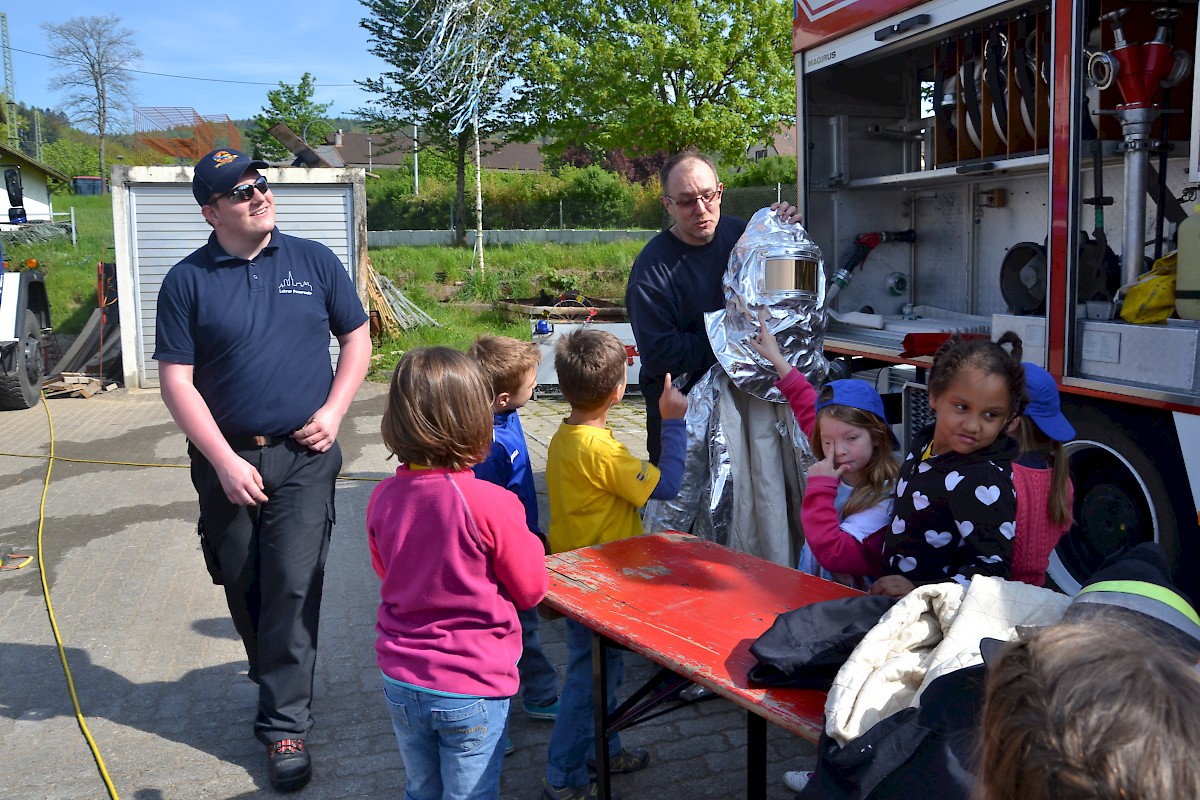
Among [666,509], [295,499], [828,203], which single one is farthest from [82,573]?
[828,203]

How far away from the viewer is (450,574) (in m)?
2.19

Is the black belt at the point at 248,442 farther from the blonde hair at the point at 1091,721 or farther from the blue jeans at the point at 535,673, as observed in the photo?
the blonde hair at the point at 1091,721

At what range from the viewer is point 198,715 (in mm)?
3650

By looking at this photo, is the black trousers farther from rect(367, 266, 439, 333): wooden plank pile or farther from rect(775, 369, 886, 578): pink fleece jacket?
rect(367, 266, 439, 333): wooden plank pile

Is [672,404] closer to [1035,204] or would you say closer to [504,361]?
[504,361]

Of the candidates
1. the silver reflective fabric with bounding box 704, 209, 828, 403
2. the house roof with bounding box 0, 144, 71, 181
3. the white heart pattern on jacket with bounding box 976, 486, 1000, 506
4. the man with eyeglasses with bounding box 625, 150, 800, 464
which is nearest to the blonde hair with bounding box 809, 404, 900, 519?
the silver reflective fabric with bounding box 704, 209, 828, 403

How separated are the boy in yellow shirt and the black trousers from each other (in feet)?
2.86

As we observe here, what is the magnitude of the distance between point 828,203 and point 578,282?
563 inches

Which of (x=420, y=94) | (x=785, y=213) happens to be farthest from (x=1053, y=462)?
(x=420, y=94)

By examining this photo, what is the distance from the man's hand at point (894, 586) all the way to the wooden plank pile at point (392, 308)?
11989mm

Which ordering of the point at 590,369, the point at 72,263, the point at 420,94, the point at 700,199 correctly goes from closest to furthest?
1. the point at 590,369
2. the point at 700,199
3. the point at 72,263
4. the point at 420,94

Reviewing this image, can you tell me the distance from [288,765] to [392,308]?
11.9m

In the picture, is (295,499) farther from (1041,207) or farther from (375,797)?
(1041,207)

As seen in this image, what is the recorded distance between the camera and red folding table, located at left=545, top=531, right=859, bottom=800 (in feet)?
6.73
